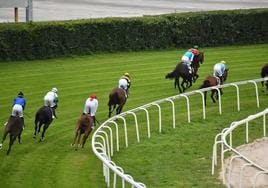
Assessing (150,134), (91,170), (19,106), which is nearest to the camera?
(91,170)

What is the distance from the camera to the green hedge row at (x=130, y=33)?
24.9 meters

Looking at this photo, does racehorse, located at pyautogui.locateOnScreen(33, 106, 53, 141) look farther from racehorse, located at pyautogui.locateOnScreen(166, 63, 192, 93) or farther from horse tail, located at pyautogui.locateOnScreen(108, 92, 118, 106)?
racehorse, located at pyautogui.locateOnScreen(166, 63, 192, 93)

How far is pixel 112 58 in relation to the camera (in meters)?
25.2

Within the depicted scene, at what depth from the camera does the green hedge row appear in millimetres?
24859

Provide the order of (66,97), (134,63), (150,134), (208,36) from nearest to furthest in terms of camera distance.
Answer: (150,134) → (66,97) → (134,63) → (208,36)

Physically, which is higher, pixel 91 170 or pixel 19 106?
pixel 19 106

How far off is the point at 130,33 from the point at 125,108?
28.0 ft

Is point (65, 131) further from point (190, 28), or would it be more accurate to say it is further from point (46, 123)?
point (190, 28)

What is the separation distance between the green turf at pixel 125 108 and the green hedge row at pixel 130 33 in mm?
510

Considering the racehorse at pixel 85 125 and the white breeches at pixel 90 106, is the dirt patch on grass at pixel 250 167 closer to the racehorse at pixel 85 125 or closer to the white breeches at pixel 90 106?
the racehorse at pixel 85 125

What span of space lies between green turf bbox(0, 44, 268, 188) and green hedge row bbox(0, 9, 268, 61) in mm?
510

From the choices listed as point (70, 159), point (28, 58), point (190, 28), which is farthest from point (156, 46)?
point (70, 159)

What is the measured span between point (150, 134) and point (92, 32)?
1055 cm

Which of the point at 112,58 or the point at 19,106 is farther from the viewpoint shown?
the point at 112,58
